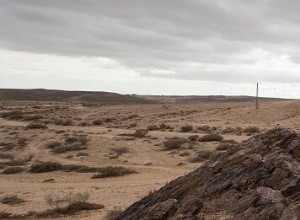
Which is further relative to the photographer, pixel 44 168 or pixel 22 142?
pixel 22 142

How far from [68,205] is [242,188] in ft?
27.8

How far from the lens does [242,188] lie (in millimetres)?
6723

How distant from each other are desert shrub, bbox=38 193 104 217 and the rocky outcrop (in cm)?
580

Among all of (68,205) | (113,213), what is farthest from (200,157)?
(113,213)

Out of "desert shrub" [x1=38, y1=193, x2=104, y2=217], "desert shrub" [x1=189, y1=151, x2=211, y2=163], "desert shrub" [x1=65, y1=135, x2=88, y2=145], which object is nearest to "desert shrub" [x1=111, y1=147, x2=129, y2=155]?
"desert shrub" [x1=65, y1=135, x2=88, y2=145]

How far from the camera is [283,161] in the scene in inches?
274

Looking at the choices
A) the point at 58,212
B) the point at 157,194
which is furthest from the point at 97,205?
the point at 157,194

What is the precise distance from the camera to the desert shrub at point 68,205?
45.2 feet

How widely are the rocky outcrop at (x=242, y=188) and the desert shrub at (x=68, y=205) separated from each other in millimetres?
5805

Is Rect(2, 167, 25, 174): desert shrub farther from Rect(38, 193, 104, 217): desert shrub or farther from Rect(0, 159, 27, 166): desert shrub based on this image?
Rect(38, 193, 104, 217): desert shrub

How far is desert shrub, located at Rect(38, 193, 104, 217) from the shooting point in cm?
1379

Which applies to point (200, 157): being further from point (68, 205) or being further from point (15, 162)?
→ point (68, 205)

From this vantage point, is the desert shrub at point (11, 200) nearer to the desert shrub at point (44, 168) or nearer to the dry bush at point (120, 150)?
the desert shrub at point (44, 168)

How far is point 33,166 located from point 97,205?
9279 mm
